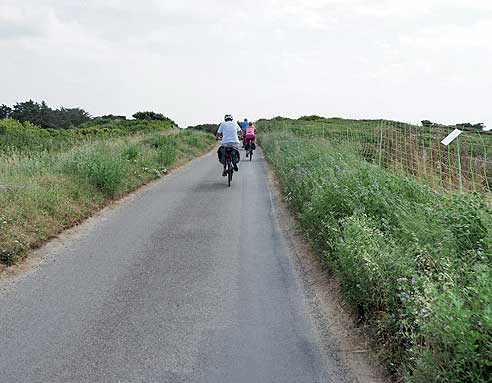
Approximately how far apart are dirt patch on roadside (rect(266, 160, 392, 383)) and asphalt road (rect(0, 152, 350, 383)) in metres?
0.12

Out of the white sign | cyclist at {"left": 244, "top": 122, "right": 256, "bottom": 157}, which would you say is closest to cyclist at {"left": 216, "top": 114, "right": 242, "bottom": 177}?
the white sign

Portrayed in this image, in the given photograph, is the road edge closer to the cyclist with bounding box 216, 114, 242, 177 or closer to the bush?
the bush

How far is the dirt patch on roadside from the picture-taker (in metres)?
4.71

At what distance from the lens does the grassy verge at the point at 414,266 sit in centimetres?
349

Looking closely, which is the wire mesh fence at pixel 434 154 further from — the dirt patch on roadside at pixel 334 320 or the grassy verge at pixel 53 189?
the grassy verge at pixel 53 189

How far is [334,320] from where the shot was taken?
585 centimetres

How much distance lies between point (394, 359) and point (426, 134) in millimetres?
10424

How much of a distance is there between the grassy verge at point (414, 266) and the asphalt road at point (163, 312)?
616mm

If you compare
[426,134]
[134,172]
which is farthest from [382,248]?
[134,172]

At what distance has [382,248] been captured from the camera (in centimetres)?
575

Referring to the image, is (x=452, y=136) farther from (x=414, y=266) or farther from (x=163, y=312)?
(x=163, y=312)

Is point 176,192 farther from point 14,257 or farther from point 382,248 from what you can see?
point 382,248

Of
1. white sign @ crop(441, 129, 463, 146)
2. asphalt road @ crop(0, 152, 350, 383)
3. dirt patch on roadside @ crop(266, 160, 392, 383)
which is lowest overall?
dirt patch on roadside @ crop(266, 160, 392, 383)

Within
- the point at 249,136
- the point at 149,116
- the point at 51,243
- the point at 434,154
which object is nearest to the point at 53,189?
the point at 51,243
